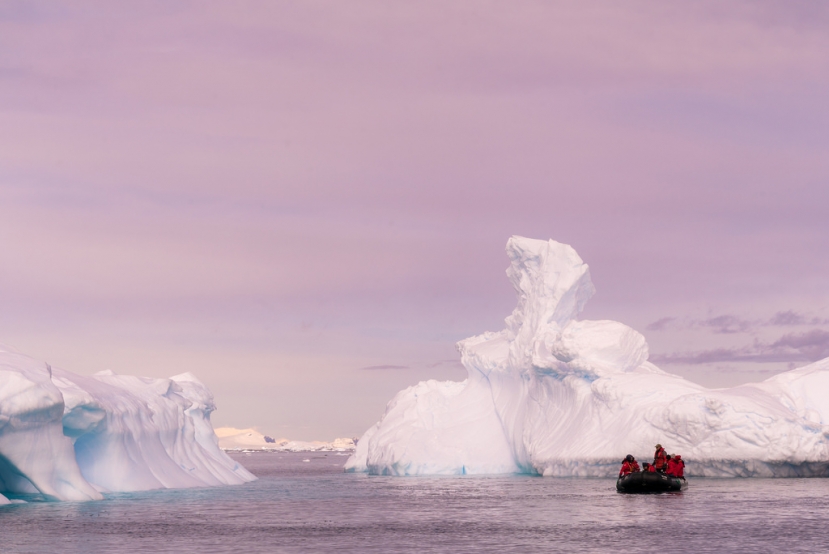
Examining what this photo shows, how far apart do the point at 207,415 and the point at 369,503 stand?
22.4 meters

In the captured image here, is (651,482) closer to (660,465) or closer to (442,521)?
(660,465)

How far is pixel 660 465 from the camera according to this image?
48.1 m

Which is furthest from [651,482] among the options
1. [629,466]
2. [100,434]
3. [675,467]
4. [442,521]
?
[100,434]

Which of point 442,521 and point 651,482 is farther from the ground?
point 651,482

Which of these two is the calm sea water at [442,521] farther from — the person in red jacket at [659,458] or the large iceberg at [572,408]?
the large iceberg at [572,408]

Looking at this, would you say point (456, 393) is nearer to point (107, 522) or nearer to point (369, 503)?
point (369, 503)

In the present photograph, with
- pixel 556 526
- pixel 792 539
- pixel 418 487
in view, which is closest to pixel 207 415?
pixel 418 487

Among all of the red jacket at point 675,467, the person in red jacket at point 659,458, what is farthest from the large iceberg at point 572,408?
the red jacket at point 675,467

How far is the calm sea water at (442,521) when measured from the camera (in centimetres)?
2675

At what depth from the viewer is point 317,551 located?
26.0m

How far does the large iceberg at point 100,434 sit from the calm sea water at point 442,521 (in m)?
1.20

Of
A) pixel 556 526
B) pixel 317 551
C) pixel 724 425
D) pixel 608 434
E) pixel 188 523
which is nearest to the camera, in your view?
pixel 317 551

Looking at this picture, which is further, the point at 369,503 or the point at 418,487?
the point at 418,487

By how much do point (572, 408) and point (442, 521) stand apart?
29.9 metres
